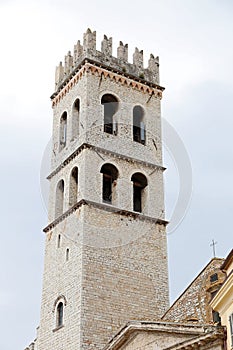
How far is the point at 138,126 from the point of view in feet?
121

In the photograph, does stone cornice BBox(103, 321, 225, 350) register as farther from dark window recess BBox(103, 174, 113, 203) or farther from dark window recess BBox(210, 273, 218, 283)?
dark window recess BBox(103, 174, 113, 203)

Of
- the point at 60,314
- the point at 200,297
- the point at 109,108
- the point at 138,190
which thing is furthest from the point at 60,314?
the point at 109,108

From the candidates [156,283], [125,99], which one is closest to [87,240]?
[156,283]

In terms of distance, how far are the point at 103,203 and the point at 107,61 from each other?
892 cm

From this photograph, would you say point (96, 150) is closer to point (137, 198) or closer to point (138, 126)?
point (137, 198)

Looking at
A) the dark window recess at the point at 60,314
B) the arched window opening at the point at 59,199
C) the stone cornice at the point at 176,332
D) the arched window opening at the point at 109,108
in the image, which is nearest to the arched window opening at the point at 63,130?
the arched window opening at the point at 59,199

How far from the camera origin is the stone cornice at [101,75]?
3625cm

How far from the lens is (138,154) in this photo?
3531 centimetres

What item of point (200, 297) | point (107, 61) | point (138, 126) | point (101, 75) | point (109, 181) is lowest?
point (200, 297)

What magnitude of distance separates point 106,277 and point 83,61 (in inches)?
487

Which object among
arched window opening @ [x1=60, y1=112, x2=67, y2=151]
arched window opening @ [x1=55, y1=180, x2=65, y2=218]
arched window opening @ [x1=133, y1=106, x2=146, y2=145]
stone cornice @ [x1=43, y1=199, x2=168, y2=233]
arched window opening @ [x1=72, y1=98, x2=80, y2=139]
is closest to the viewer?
stone cornice @ [x1=43, y1=199, x2=168, y2=233]

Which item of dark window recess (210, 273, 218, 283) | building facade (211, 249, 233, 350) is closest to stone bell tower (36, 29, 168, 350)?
dark window recess (210, 273, 218, 283)

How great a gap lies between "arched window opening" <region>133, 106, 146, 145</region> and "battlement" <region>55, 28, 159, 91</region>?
6.55 feet

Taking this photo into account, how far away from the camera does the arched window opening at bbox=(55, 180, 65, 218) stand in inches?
1373
